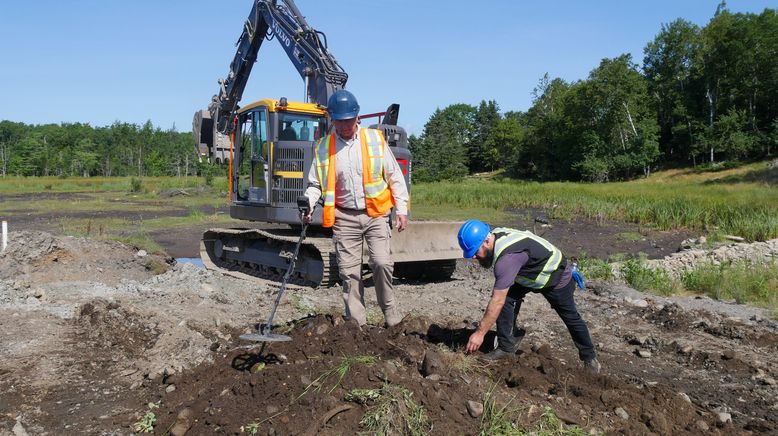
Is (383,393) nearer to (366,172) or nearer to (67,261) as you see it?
(366,172)

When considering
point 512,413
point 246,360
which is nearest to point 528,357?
point 512,413

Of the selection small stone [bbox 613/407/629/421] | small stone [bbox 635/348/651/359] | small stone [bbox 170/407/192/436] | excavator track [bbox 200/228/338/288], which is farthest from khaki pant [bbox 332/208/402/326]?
excavator track [bbox 200/228/338/288]

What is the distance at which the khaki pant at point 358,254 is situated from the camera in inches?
223

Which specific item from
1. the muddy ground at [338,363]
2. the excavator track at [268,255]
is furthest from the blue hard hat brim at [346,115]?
the excavator track at [268,255]

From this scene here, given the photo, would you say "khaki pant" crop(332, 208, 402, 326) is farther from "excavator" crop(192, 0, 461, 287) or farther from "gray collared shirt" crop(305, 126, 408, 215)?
"excavator" crop(192, 0, 461, 287)

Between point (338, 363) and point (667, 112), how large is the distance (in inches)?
2539

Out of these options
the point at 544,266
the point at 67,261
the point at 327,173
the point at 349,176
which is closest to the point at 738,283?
the point at 544,266

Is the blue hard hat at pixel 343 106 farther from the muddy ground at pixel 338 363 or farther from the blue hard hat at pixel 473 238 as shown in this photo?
the muddy ground at pixel 338 363

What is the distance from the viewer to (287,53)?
11.3m

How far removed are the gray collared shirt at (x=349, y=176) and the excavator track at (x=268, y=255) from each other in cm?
305

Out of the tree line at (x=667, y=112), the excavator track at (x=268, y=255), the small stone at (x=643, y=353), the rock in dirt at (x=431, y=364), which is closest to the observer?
the rock in dirt at (x=431, y=364)

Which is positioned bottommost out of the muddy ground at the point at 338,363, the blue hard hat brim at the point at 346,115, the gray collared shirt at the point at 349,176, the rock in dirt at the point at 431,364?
the muddy ground at the point at 338,363

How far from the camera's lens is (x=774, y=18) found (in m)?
56.7

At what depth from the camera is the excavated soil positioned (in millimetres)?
3855
